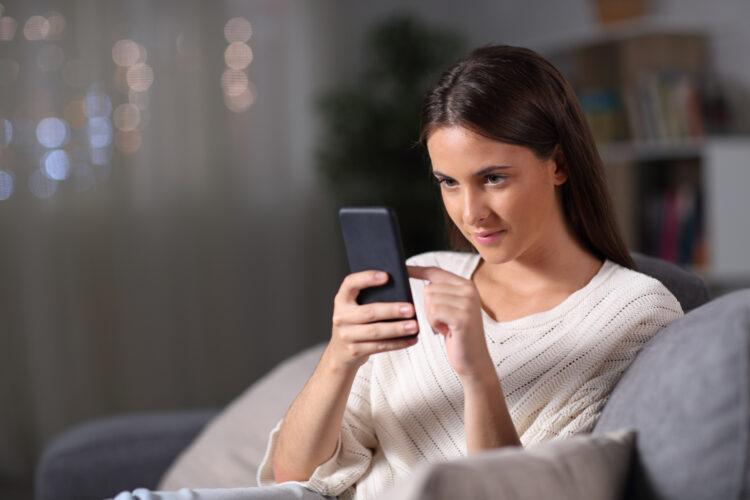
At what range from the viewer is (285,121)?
4.51 m

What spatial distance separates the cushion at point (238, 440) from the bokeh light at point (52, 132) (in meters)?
2.15

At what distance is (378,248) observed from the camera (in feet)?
4.10

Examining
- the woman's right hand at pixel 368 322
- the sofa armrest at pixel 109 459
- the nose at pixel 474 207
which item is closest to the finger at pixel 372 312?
the woman's right hand at pixel 368 322

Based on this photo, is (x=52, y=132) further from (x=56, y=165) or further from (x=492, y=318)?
(x=492, y=318)

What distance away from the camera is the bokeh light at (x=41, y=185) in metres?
3.97

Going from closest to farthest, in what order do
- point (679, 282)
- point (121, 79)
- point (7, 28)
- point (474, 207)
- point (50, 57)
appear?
point (474, 207), point (679, 282), point (7, 28), point (50, 57), point (121, 79)

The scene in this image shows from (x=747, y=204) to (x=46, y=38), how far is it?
2.63 meters

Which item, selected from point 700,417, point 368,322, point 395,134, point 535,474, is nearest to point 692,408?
point 700,417

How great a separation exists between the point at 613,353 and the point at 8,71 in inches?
123

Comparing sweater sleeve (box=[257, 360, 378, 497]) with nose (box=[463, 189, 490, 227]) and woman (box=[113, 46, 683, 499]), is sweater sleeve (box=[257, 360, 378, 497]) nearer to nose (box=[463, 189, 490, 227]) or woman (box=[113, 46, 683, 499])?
woman (box=[113, 46, 683, 499])

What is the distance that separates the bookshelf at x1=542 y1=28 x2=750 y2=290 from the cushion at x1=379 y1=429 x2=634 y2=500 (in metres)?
2.33

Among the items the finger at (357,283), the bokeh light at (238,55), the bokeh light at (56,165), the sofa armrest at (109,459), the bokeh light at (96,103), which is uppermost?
the bokeh light at (238,55)

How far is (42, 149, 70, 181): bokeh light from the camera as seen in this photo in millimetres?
3996

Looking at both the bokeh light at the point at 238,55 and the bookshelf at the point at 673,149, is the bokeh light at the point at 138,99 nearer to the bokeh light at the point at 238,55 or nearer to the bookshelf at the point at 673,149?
the bokeh light at the point at 238,55
